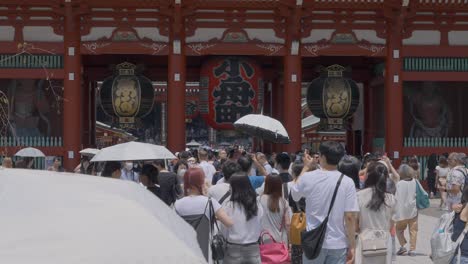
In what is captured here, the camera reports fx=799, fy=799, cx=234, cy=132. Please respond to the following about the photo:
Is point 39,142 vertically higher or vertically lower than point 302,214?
higher

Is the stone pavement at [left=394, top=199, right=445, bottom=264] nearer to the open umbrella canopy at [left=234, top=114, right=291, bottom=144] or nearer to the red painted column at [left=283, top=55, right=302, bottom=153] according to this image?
the open umbrella canopy at [left=234, top=114, right=291, bottom=144]

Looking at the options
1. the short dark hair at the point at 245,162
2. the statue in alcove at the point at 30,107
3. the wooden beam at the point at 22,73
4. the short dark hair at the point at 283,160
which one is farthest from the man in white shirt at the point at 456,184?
the statue in alcove at the point at 30,107

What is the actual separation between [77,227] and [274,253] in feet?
17.0

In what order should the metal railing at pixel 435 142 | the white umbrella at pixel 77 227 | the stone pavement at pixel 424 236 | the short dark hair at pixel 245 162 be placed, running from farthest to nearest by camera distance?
the metal railing at pixel 435 142 → the stone pavement at pixel 424 236 → the short dark hair at pixel 245 162 → the white umbrella at pixel 77 227

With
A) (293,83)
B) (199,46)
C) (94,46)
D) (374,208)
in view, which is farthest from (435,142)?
(374,208)

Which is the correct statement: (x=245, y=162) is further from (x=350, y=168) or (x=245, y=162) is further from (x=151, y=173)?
(x=350, y=168)

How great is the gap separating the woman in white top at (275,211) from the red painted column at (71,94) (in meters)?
14.2

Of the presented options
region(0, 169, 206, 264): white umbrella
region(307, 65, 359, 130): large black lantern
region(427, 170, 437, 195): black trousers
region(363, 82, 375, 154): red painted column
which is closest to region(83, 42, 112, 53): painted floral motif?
region(307, 65, 359, 130): large black lantern

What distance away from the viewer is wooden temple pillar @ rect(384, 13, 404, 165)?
71.9ft

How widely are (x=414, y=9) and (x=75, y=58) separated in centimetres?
930

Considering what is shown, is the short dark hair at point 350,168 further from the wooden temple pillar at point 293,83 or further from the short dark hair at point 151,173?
the wooden temple pillar at point 293,83

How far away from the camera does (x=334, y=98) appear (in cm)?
2278

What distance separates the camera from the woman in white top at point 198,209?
6.48 m

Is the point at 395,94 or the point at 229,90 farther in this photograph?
the point at 229,90
